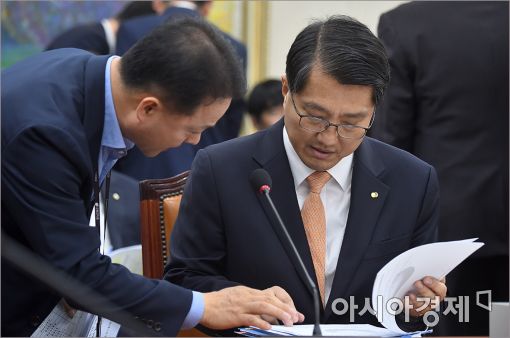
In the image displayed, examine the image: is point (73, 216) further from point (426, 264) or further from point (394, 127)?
point (394, 127)

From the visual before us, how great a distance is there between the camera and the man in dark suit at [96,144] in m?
1.90

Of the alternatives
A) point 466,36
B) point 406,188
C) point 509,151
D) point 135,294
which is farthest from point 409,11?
point 135,294

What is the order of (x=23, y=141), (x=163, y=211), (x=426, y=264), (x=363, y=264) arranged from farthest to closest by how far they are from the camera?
(x=163, y=211) → (x=363, y=264) → (x=426, y=264) → (x=23, y=141)

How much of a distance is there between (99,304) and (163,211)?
0.65 m

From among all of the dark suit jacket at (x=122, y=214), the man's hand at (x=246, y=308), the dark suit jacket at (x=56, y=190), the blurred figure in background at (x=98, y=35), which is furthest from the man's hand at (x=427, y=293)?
the blurred figure in background at (x=98, y=35)

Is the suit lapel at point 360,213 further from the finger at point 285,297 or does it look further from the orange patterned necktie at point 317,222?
the finger at point 285,297

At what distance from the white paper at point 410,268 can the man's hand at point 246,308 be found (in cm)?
18

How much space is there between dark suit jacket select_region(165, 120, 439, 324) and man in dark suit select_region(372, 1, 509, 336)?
0.91 m

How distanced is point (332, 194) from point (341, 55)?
35 centimetres

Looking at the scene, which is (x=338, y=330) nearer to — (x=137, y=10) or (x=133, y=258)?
(x=133, y=258)

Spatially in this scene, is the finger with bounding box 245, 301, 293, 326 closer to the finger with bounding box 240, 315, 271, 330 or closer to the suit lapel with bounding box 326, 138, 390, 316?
the finger with bounding box 240, 315, 271, 330

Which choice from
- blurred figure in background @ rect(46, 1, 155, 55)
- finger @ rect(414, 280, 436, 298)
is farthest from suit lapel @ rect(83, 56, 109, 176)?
blurred figure in background @ rect(46, 1, 155, 55)

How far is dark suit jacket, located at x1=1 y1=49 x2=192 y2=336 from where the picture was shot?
1.89 m

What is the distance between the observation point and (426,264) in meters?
2.09
